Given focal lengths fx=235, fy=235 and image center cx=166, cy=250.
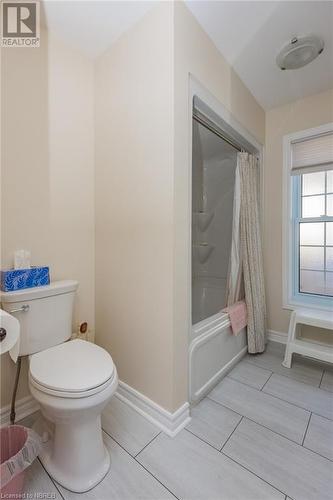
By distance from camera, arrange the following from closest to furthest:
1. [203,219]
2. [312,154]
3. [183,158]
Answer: [183,158] < [203,219] < [312,154]

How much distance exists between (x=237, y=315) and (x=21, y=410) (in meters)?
1.60

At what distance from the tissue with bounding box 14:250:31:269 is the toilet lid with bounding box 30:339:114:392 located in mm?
497

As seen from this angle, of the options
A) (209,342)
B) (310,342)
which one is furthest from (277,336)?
(209,342)

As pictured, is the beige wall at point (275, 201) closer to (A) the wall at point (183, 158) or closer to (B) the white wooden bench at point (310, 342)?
(B) the white wooden bench at point (310, 342)

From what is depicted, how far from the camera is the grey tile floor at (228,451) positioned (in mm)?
1005

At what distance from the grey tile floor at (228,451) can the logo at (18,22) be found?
7.28 feet

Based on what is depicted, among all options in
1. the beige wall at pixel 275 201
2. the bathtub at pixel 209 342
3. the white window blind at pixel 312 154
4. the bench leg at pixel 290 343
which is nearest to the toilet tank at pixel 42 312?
the bathtub at pixel 209 342

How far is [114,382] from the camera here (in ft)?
3.54

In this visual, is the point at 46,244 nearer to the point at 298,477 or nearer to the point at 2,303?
the point at 2,303

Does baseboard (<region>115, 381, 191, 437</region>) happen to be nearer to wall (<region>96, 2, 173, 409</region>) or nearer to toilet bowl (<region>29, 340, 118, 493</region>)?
wall (<region>96, 2, 173, 409</region>)

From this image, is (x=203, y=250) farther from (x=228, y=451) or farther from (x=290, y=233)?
(x=228, y=451)

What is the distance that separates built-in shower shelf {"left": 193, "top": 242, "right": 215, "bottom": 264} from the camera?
173 cm

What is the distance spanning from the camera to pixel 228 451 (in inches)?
46.7

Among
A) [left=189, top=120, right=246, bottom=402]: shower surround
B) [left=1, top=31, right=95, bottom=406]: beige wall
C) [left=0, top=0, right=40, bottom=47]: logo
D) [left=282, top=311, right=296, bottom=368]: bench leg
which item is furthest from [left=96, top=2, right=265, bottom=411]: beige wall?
[left=282, top=311, right=296, bottom=368]: bench leg
